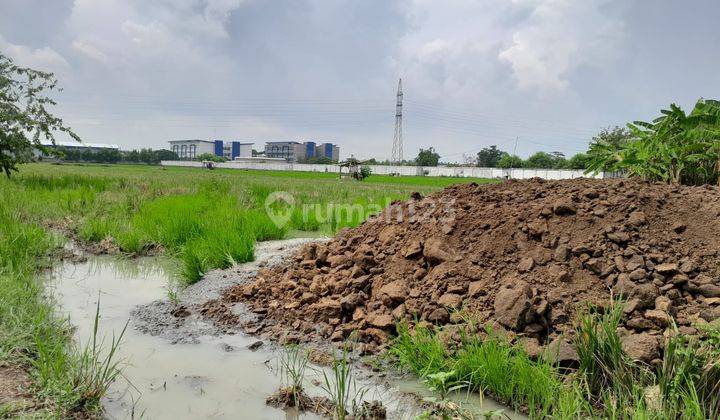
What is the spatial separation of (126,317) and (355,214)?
612cm

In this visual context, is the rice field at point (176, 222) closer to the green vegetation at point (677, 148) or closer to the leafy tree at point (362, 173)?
the green vegetation at point (677, 148)

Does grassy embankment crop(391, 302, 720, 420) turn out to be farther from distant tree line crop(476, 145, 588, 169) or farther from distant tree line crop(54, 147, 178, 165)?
distant tree line crop(54, 147, 178, 165)

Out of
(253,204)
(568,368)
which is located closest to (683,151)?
(568,368)

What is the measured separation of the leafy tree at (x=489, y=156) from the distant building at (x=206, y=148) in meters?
74.7

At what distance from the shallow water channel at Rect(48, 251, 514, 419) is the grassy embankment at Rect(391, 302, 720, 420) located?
141 mm

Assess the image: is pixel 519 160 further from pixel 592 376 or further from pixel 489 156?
pixel 592 376

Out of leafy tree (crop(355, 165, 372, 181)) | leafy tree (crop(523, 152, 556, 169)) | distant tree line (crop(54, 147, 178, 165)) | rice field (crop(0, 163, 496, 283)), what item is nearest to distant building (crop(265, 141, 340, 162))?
distant tree line (crop(54, 147, 178, 165))

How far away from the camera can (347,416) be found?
2271mm

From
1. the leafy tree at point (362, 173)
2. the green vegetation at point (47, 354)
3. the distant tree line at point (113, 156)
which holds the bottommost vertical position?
the green vegetation at point (47, 354)

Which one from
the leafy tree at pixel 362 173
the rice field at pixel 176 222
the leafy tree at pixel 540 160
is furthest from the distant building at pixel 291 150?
the rice field at pixel 176 222

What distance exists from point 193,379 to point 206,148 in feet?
481

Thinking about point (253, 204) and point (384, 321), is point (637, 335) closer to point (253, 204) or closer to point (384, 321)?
point (384, 321)

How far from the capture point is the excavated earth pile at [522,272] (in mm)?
2877

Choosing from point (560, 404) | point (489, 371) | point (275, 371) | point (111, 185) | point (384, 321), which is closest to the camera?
point (560, 404)
